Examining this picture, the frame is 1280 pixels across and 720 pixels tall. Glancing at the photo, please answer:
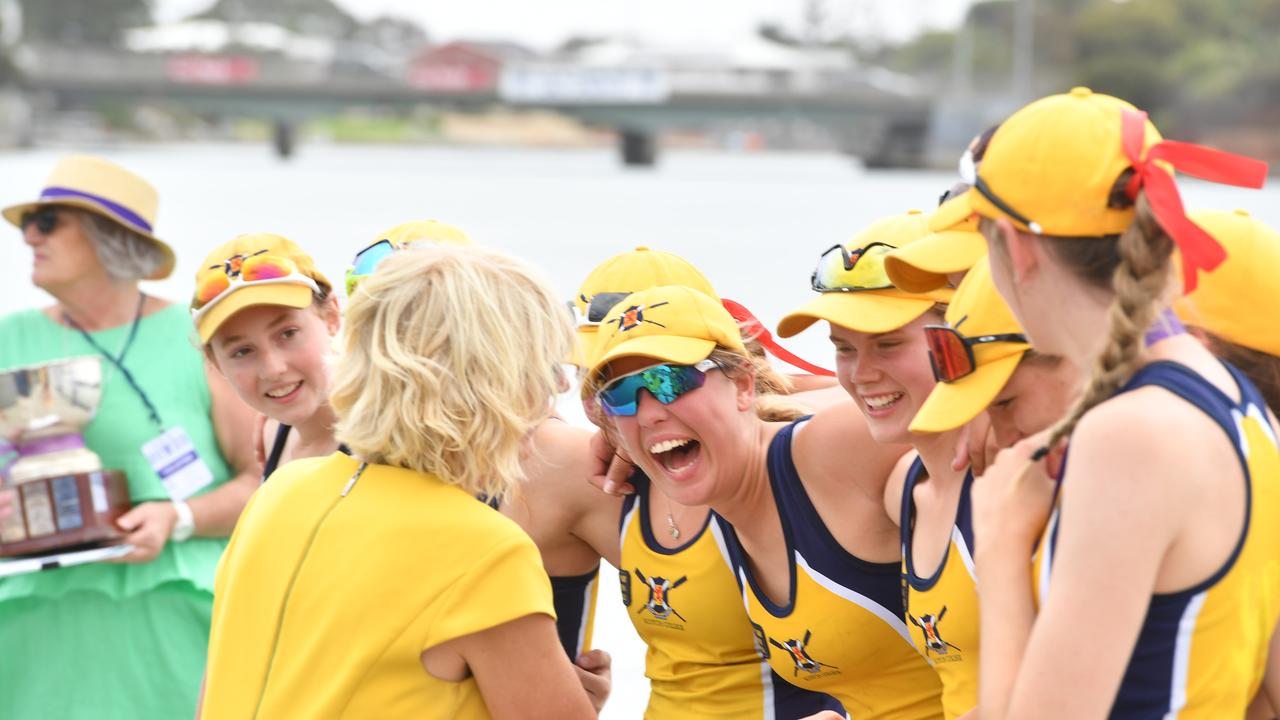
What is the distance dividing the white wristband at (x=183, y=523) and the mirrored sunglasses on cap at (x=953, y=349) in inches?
109

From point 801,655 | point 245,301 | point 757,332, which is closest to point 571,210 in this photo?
point 245,301

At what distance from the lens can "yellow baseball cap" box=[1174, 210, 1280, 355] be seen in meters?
2.40

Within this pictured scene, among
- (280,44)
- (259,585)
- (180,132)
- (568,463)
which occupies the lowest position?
(180,132)

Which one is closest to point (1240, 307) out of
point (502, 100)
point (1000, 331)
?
point (1000, 331)

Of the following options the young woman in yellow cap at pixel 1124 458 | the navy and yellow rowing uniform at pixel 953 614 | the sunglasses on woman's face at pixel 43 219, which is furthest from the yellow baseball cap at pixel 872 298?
the sunglasses on woman's face at pixel 43 219

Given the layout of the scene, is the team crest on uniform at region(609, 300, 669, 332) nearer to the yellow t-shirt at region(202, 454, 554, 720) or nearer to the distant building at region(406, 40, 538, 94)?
the yellow t-shirt at region(202, 454, 554, 720)

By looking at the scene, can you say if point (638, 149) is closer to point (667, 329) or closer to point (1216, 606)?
point (667, 329)

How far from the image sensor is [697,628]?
3.21 metres

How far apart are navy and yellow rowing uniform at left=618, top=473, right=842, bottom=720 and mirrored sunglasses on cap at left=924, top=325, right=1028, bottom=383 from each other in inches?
37.7

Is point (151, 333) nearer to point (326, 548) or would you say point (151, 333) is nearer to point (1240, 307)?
point (326, 548)

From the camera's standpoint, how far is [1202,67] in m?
54.8

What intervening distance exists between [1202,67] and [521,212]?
1315 inches

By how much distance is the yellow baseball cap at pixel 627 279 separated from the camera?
3.75 metres

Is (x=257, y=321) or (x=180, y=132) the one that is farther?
(x=180, y=132)
